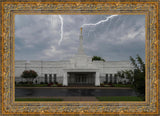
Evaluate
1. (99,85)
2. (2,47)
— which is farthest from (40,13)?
(99,85)

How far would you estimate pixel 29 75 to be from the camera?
31.1ft

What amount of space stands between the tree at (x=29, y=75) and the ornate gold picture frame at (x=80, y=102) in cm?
257

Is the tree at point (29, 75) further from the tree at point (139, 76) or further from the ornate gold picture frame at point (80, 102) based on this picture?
the tree at point (139, 76)

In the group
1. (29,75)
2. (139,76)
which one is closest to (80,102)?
(139,76)

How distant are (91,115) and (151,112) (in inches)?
112

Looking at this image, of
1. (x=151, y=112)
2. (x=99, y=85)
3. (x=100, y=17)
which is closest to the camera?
(x=151, y=112)

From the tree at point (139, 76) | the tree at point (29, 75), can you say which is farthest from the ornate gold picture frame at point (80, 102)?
the tree at point (29, 75)

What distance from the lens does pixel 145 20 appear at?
22.0 feet

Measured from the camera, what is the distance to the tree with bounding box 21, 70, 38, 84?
9.21m

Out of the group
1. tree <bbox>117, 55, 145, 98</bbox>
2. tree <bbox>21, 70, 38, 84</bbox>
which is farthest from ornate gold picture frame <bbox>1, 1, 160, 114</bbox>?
tree <bbox>21, 70, 38, 84</bbox>

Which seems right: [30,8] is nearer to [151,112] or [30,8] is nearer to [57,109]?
[57,109]

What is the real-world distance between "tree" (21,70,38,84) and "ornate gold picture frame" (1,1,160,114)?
2573 mm

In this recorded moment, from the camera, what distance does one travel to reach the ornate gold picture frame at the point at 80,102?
21.4ft

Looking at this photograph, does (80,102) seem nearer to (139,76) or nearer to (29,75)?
(139,76)
